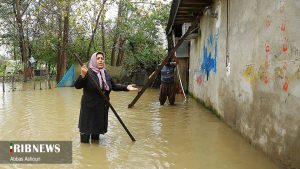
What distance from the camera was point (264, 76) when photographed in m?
5.38

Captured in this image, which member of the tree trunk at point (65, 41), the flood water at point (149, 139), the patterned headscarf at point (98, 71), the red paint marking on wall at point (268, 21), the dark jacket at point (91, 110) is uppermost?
the tree trunk at point (65, 41)

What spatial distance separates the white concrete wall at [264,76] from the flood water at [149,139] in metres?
0.36

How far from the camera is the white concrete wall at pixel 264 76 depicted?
4320 mm

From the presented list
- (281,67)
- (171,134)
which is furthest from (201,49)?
(281,67)

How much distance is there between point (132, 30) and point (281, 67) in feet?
63.3

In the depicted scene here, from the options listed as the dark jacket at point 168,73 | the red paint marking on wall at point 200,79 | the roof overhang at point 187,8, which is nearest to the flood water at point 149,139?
the dark jacket at point 168,73

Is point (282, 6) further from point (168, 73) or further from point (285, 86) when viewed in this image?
point (168, 73)

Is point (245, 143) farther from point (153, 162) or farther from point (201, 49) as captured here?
point (201, 49)

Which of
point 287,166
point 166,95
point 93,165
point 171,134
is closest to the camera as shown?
point 287,166

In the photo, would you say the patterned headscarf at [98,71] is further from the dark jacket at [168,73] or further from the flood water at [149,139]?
the dark jacket at [168,73]

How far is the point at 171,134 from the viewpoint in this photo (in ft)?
23.5

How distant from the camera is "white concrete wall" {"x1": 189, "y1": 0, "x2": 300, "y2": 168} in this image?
14.2 ft

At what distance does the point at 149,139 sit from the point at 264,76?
2469 mm

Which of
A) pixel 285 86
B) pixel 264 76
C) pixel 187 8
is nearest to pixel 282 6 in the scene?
pixel 285 86
